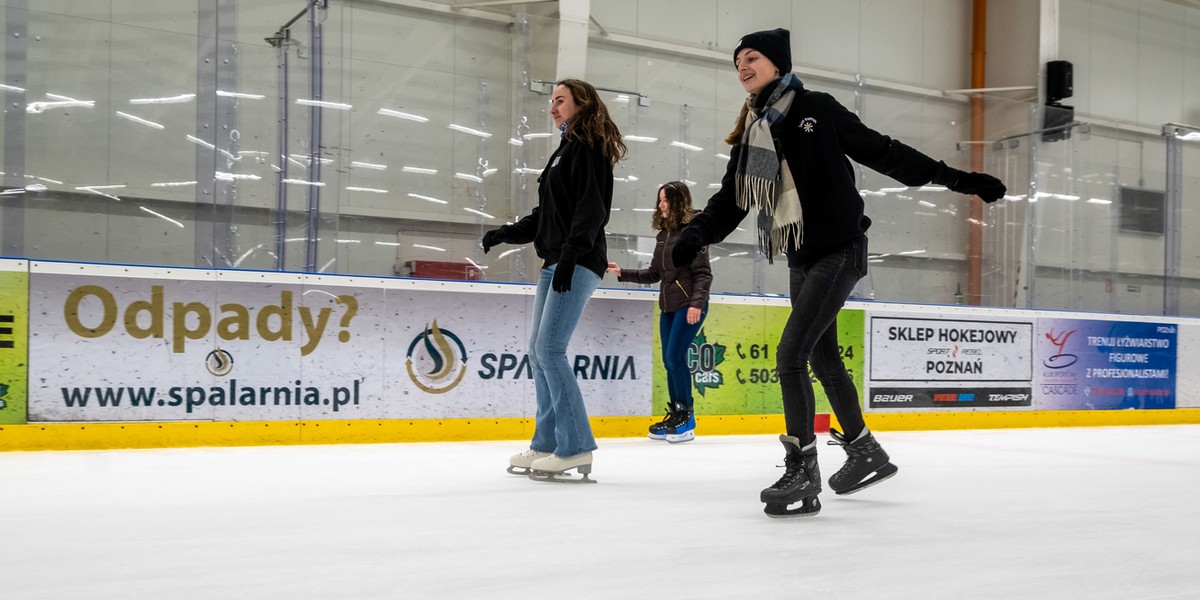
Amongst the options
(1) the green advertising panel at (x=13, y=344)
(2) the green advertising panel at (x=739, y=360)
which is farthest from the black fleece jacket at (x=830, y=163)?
(2) the green advertising panel at (x=739, y=360)

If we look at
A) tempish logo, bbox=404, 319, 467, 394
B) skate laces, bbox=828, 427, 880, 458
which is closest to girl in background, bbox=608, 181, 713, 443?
tempish logo, bbox=404, 319, 467, 394

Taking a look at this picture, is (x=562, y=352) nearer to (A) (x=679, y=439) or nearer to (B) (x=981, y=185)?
(B) (x=981, y=185)

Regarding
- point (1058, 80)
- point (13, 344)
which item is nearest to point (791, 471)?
point (13, 344)

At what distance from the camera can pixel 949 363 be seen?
810cm

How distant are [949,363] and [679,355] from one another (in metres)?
3.05

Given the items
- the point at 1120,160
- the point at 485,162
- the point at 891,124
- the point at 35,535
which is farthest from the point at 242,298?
the point at 1120,160

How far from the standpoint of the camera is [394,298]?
19.9 feet

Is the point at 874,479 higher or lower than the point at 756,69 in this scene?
lower

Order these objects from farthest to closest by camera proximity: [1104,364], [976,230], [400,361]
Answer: [1104,364] → [976,230] → [400,361]

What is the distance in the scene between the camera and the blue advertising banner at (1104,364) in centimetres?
856

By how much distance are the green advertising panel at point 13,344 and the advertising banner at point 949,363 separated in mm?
5575

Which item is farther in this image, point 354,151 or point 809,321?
point 354,151

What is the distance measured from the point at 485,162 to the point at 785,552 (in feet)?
15.7

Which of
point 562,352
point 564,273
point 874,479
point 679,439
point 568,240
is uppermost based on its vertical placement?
point 568,240
